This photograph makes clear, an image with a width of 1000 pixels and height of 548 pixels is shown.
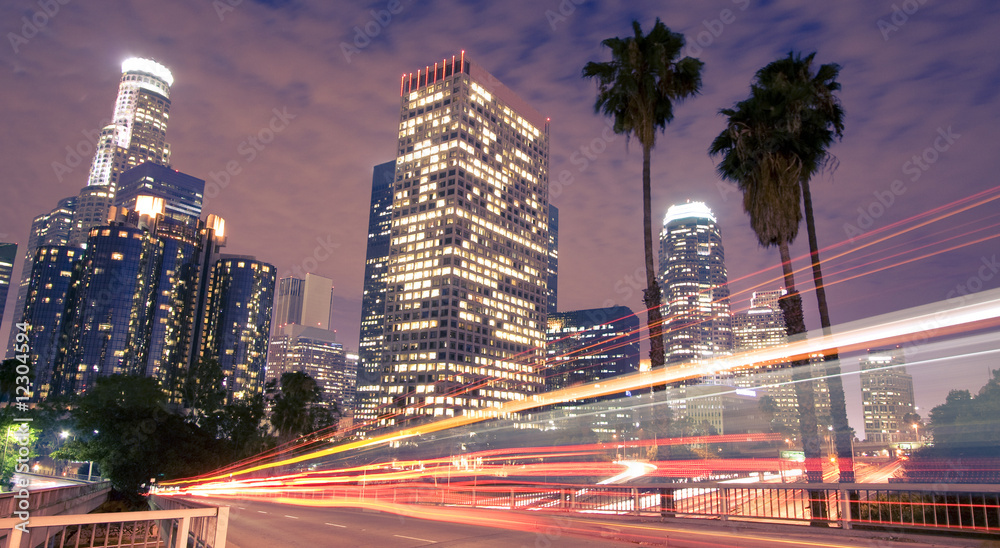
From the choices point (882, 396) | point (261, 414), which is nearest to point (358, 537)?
point (261, 414)

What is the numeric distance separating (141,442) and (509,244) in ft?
500

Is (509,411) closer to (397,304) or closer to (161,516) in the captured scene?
(397,304)

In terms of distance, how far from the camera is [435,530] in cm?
1573

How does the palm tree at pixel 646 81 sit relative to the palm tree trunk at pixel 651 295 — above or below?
above

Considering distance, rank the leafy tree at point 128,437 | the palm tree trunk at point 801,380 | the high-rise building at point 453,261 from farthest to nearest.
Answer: the high-rise building at point 453,261, the leafy tree at point 128,437, the palm tree trunk at point 801,380

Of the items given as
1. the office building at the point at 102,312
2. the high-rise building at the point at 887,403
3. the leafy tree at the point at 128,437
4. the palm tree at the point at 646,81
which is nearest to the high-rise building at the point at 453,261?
the office building at the point at 102,312

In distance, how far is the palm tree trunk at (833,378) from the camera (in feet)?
73.0

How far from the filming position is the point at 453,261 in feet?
590

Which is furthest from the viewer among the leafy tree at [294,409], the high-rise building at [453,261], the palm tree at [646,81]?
the high-rise building at [453,261]

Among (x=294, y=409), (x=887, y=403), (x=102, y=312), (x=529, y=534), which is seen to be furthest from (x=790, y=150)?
(x=102, y=312)

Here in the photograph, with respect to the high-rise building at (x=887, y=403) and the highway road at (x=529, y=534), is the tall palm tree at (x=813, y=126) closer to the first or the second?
the highway road at (x=529, y=534)

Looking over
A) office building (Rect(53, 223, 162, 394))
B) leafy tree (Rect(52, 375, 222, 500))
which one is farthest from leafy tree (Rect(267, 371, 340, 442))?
office building (Rect(53, 223, 162, 394))

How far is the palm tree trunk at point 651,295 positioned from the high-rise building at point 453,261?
494 ft

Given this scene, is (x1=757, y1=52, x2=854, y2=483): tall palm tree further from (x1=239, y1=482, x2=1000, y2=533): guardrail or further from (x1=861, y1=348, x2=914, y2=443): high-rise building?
(x1=861, y1=348, x2=914, y2=443): high-rise building
